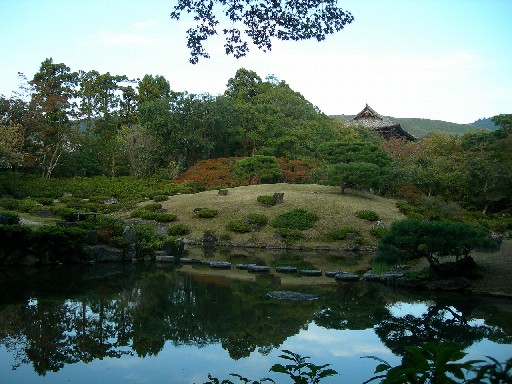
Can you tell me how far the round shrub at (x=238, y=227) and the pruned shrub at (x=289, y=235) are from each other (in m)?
1.44

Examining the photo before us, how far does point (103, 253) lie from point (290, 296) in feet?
23.8

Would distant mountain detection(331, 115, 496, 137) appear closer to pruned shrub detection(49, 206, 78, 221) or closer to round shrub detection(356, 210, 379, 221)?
round shrub detection(356, 210, 379, 221)

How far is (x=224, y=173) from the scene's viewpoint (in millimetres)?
31922

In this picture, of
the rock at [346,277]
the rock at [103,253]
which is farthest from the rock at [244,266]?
the rock at [103,253]

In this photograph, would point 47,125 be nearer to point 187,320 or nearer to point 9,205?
point 9,205

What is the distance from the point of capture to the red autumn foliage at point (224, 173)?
30.3 m

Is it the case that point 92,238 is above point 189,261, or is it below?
above

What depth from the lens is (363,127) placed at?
141 ft

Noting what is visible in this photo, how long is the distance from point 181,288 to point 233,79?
37.9 metres

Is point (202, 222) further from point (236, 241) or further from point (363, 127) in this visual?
point (363, 127)

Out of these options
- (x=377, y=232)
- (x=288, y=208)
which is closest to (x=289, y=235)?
(x=288, y=208)

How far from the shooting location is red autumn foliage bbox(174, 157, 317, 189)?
99.4ft

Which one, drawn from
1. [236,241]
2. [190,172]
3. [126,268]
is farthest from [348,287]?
[190,172]

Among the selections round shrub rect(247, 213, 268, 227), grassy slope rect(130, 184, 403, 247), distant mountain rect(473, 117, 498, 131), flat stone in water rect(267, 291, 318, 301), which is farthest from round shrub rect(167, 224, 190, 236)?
distant mountain rect(473, 117, 498, 131)
